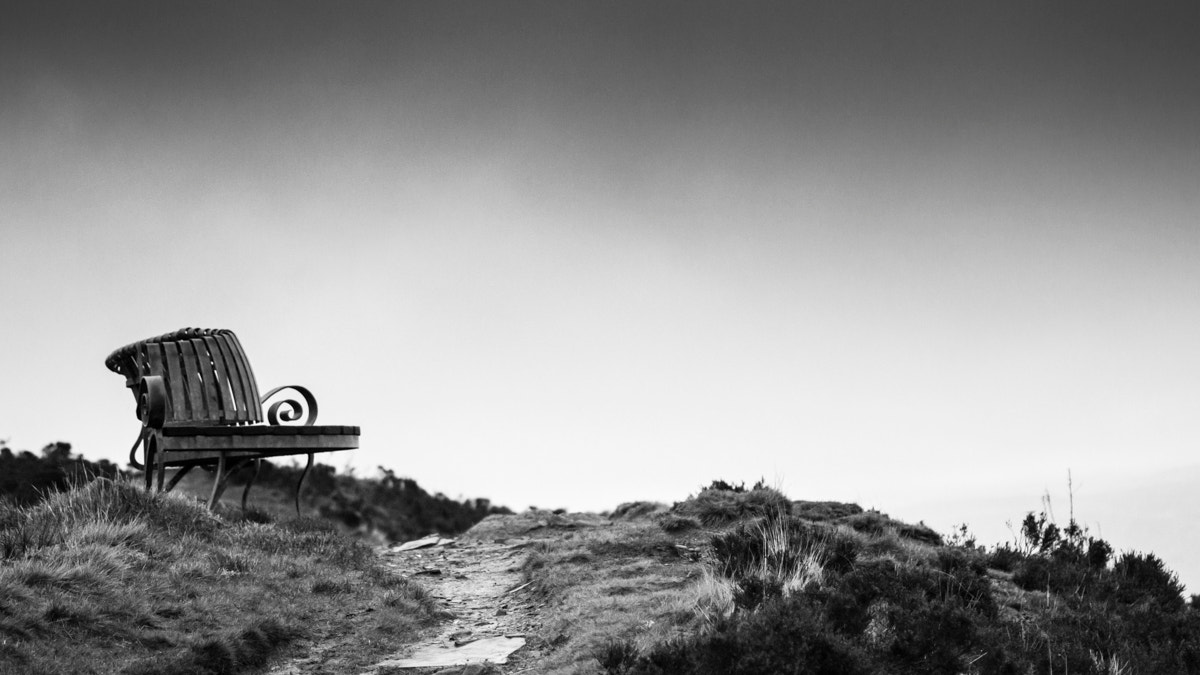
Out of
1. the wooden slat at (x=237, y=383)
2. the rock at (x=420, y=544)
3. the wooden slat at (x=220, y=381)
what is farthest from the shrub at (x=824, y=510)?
the wooden slat at (x=220, y=381)

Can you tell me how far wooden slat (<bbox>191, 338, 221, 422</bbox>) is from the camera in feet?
34.7

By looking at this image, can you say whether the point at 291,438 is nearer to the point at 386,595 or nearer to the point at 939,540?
the point at 386,595

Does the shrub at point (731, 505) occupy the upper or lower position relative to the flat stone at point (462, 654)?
upper

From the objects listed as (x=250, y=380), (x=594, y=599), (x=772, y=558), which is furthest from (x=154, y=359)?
(x=772, y=558)

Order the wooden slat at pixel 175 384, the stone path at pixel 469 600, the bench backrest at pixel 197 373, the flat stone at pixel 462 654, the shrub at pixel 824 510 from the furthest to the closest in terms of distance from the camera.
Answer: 1. the shrub at pixel 824 510
2. the bench backrest at pixel 197 373
3. the wooden slat at pixel 175 384
4. the stone path at pixel 469 600
5. the flat stone at pixel 462 654

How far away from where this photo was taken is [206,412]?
34.6 feet

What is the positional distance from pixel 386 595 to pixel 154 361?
4.10 metres

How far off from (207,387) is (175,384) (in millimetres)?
403

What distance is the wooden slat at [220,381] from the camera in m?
10.7

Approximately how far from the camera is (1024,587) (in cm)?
911

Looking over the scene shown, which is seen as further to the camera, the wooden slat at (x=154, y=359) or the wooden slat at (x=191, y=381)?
the wooden slat at (x=191, y=381)

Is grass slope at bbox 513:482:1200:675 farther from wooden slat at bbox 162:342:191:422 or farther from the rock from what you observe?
wooden slat at bbox 162:342:191:422

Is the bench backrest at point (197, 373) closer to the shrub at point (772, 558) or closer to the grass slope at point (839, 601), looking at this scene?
the grass slope at point (839, 601)

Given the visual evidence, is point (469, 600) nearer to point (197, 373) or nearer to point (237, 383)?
point (237, 383)
